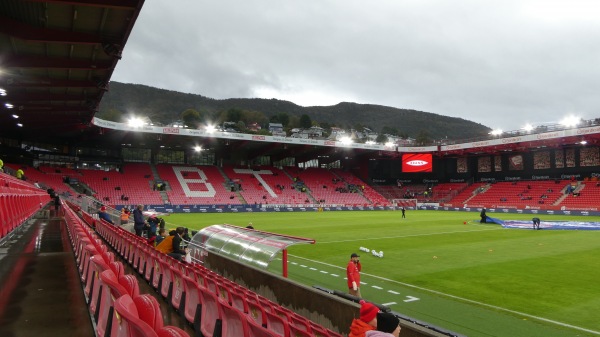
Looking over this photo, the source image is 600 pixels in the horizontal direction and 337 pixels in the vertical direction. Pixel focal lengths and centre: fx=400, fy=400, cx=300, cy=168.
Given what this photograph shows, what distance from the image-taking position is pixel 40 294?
19.6 ft

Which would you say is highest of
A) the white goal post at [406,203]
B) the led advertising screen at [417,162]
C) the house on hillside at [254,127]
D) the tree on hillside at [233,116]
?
the tree on hillside at [233,116]

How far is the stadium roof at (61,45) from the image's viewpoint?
38.4 feet

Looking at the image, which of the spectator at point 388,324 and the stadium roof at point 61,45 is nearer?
the spectator at point 388,324

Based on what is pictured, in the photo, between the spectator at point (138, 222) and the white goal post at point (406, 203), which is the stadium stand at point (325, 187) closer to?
the white goal post at point (406, 203)

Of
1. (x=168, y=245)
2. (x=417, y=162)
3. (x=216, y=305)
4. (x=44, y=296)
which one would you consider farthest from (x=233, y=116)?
(x=216, y=305)

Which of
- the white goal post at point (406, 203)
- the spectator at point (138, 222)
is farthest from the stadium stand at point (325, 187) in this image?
the spectator at point (138, 222)

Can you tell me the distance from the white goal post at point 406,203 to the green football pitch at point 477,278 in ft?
124

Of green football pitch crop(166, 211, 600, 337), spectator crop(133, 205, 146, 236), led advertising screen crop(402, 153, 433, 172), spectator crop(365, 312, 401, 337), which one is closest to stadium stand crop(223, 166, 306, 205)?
led advertising screen crop(402, 153, 433, 172)

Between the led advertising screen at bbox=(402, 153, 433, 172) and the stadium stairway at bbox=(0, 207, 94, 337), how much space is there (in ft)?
193

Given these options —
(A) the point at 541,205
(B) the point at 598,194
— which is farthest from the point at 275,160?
(B) the point at 598,194

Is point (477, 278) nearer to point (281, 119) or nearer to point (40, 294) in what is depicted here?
point (40, 294)

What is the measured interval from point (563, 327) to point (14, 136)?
2052 inches

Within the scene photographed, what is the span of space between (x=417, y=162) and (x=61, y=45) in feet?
186

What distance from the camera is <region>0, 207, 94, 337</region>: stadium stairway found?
4680 mm
